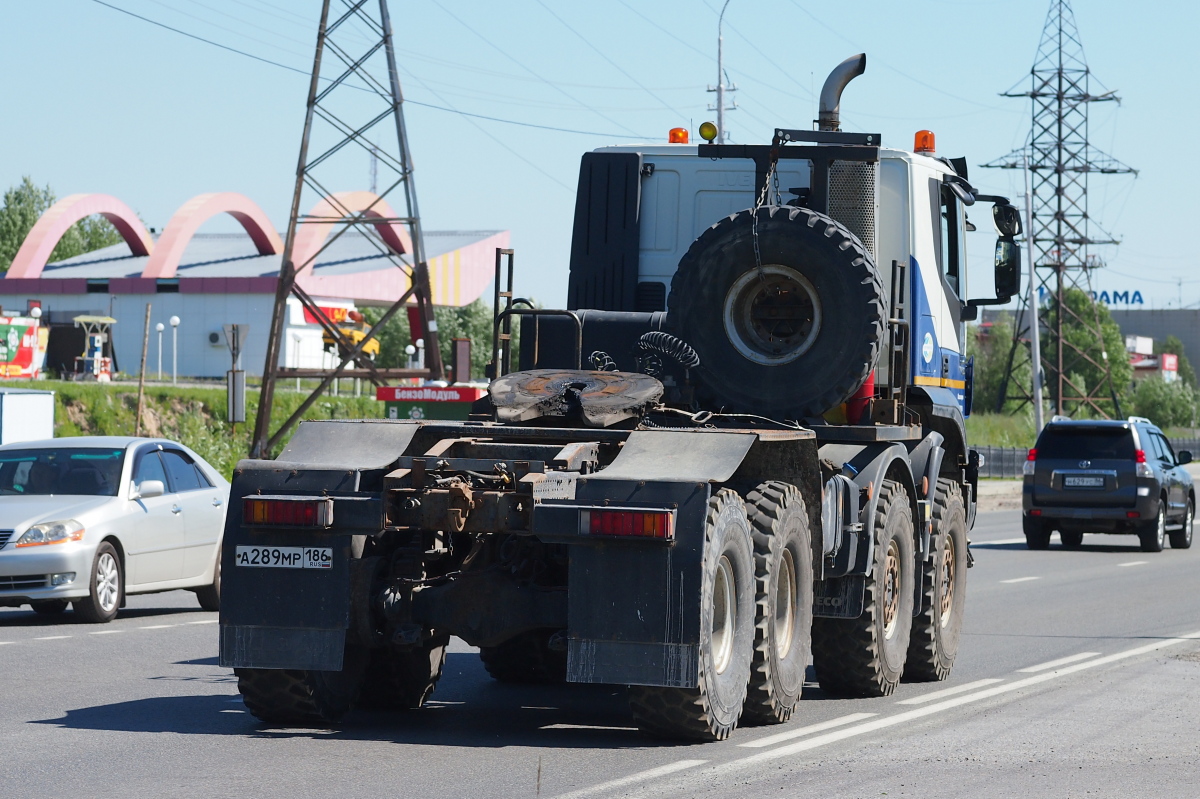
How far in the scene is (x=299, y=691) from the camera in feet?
26.2

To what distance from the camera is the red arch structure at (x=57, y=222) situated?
6731 centimetres

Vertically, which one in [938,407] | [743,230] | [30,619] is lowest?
[30,619]

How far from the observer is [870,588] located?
9359 millimetres

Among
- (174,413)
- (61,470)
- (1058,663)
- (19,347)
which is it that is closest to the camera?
(1058,663)

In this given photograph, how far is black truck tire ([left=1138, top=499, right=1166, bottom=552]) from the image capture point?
24.5 m

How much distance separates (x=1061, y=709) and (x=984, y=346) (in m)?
114

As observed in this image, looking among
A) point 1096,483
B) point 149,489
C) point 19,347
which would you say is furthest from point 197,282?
point 149,489

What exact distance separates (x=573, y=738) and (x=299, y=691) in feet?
4.21

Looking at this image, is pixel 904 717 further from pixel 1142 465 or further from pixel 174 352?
pixel 174 352

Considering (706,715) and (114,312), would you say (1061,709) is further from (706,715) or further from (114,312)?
(114,312)

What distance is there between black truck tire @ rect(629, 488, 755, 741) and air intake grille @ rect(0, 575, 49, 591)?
6925 millimetres

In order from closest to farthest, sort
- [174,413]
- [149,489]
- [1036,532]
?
[149,489] → [1036,532] → [174,413]

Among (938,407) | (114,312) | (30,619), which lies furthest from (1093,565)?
(114,312)

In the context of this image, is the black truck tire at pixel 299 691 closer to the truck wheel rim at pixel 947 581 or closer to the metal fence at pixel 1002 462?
the truck wheel rim at pixel 947 581
